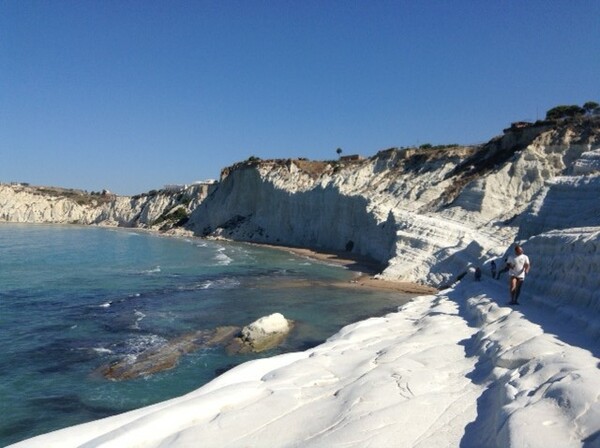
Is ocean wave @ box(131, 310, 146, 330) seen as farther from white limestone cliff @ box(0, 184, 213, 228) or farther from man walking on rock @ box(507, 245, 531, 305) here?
white limestone cliff @ box(0, 184, 213, 228)

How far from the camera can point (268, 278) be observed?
31.3 m

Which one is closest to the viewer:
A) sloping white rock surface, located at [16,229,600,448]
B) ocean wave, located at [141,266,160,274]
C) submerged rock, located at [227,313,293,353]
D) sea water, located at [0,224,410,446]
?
sloping white rock surface, located at [16,229,600,448]

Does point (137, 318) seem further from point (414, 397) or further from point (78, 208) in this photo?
point (78, 208)

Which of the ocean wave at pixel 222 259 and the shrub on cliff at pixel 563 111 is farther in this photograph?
the shrub on cliff at pixel 563 111

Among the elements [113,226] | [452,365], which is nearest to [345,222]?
[452,365]

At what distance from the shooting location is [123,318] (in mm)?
19047

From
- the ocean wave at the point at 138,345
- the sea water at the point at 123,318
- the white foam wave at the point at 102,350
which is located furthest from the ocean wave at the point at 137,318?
the white foam wave at the point at 102,350

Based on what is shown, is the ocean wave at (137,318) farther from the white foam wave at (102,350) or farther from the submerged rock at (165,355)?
the white foam wave at (102,350)

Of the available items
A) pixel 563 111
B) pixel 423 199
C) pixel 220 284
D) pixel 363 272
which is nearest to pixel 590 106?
pixel 563 111

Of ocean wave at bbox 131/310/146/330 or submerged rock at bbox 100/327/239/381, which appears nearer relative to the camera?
submerged rock at bbox 100/327/239/381

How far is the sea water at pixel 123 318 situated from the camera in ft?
36.3

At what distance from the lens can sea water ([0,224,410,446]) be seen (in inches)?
435

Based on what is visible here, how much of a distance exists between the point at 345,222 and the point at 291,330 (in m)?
36.4

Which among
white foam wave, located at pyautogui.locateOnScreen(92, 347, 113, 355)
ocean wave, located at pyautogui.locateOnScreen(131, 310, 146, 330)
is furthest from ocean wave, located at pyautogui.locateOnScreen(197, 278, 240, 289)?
white foam wave, located at pyautogui.locateOnScreen(92, 347, 113, 355)
